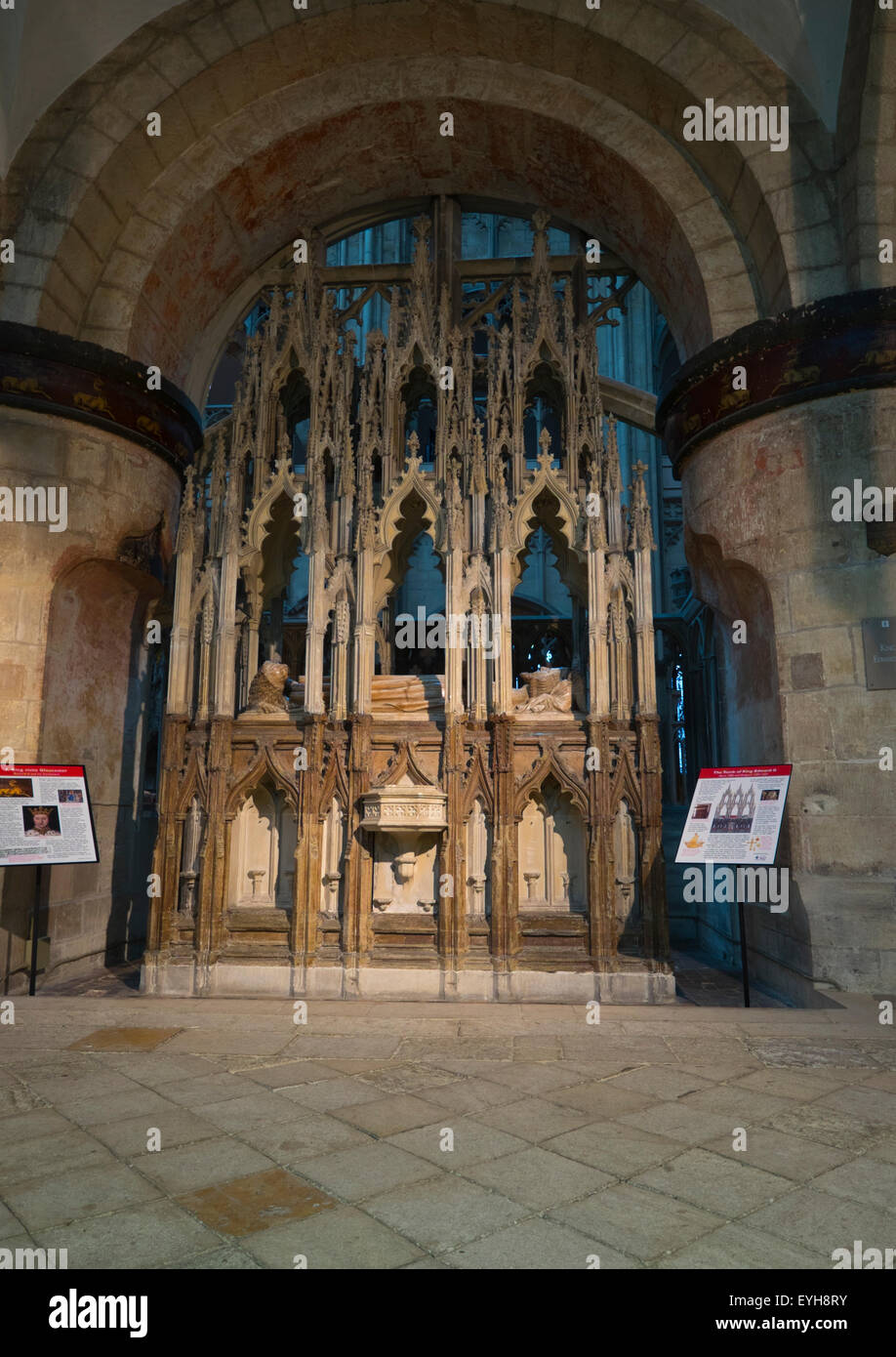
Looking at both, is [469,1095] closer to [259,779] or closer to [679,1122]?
[679,1122]

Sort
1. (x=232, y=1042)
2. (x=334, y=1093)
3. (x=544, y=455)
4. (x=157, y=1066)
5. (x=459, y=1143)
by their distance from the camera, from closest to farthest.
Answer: (x=459, y=1143) → (x=334, y=1093) → (x=157, y=1066) → (x=232, y=1042) → (x=544, y=455)

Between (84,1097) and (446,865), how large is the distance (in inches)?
146

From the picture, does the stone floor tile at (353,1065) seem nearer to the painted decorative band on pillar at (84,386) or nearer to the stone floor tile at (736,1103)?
the stone floor tile at (736,1103)

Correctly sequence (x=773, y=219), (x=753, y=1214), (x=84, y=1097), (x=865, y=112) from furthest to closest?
(x=773, y=219), (x=865, y=112), (x=84, y=1097), (x=753, y=1214)

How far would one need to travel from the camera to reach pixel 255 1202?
9.93ft

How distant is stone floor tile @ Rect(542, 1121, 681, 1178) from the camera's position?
334cm

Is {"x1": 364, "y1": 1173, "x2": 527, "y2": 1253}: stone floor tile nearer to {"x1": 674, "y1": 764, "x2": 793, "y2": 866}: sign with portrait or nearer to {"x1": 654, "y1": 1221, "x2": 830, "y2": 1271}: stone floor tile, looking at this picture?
{"x1": 654, "y1": 1221, "x2": 830, "y2": 1271}: stone floor tile

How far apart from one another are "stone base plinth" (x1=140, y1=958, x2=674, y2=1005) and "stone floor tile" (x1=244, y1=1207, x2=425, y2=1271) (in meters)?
4.50

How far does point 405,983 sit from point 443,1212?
4506 mm

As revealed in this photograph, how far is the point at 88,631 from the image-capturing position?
28.1 feet

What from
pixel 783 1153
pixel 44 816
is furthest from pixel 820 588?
pixel 44 816

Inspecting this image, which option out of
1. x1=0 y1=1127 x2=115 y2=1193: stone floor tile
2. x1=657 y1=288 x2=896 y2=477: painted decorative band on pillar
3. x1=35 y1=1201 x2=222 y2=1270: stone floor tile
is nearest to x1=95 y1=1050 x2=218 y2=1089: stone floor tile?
x1=0 y1=1127 x2=115 y2=1193: stone floor tile
